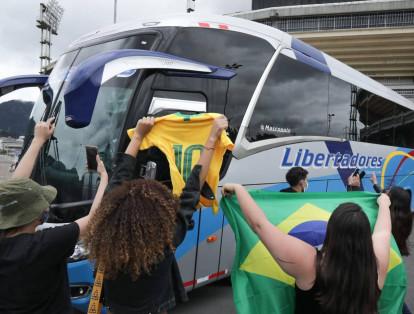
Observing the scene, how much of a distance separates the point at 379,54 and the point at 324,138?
2549 centimetres

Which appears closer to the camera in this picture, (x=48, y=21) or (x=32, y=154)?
(x=32, y=154)

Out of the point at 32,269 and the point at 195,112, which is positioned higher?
the point at 195,112

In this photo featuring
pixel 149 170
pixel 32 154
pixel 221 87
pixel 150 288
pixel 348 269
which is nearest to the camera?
pixel 348 269

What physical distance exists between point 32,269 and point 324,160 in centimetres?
553

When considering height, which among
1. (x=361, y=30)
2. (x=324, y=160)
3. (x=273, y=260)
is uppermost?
(x=361, y=30)

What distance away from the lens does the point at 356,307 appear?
2.04m

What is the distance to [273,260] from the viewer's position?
2920 millimetres

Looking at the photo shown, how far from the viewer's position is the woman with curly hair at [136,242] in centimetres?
215

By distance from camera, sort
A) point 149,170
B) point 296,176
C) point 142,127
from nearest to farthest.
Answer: point 142,127 < point 149,170 < point 296,176

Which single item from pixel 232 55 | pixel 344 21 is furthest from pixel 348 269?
pixel 344 21

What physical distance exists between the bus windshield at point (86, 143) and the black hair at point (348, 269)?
8.67ft

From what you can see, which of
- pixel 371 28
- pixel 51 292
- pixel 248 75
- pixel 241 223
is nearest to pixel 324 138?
pixel 248 75

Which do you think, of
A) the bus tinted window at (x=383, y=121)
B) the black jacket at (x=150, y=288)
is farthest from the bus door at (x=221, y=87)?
the bus tinted window at (x=383, y=121)

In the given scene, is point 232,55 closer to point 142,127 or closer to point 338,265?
point 142,127
